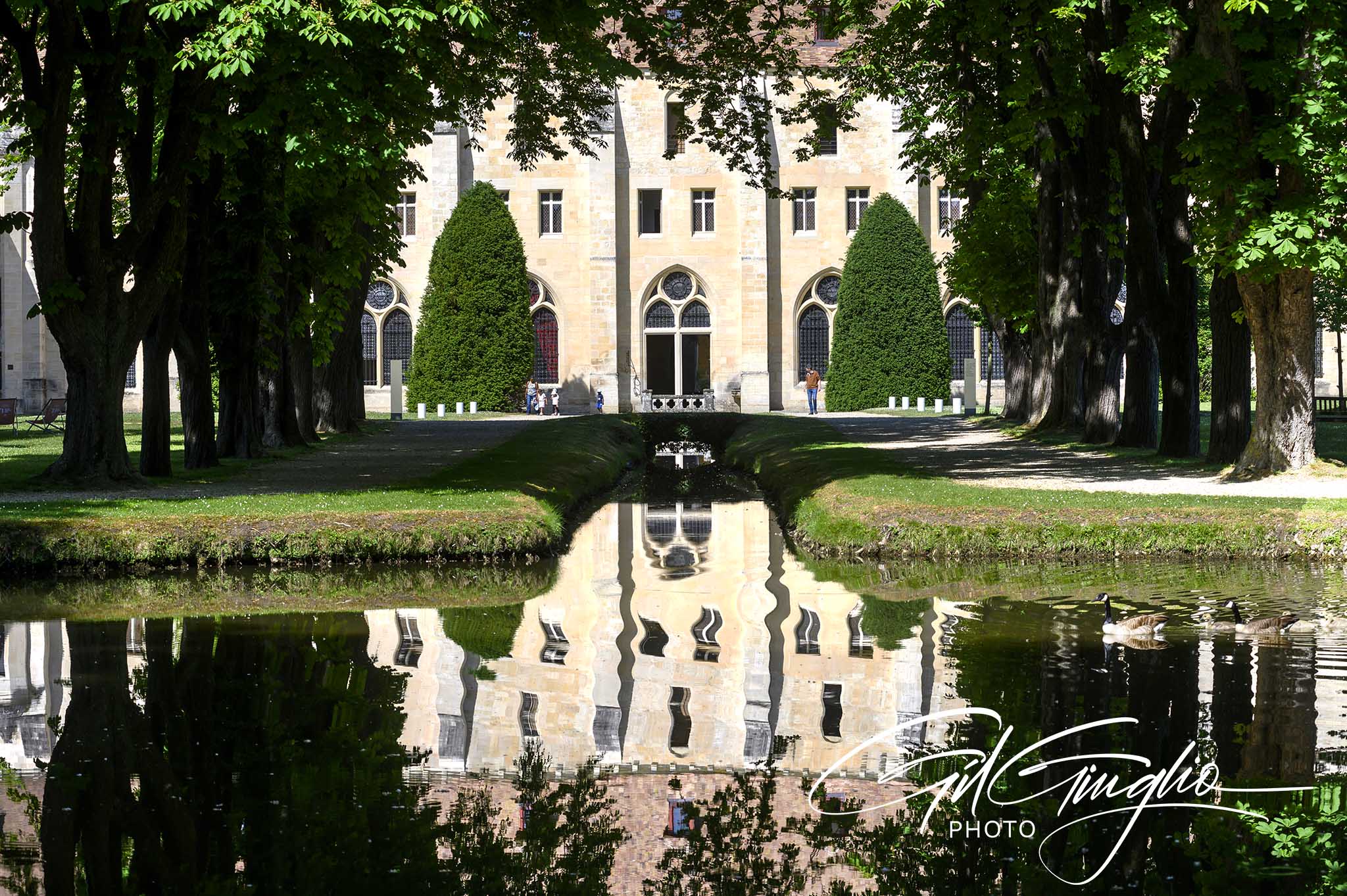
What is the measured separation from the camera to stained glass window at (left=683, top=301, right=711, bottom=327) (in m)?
51.4

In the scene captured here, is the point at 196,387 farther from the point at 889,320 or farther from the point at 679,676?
the point at 889,320

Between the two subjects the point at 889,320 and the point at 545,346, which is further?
the point at 545,346

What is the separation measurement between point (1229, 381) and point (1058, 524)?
27.0ft

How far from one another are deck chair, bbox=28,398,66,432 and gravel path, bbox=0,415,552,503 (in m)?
6.84

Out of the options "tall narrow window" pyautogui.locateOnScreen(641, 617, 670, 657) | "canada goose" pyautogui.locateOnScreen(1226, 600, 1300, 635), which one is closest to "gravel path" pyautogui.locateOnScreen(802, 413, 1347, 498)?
"canada goose" pyautogui.locateOnScreen(1226, 600, 1300, 635)

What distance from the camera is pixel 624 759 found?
6.45 metres

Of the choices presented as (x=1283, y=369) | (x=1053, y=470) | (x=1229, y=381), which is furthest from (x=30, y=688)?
(x=1229, y=381)

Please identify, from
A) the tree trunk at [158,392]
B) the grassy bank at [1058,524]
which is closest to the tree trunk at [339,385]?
the tree trunk at [158,392]

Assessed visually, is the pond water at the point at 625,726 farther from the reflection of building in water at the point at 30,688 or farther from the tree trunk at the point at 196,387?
the tree trunk at the point at 196,387

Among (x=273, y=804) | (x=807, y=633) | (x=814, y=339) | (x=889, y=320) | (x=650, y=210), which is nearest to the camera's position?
(x=273, y=804)

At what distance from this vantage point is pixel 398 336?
51906mm

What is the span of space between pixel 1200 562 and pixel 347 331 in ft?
68.7

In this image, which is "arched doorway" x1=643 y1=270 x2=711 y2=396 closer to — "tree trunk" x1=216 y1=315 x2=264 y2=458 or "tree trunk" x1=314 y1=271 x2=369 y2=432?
"tree trunk" x1=314 y1=271 x2=369 y2=432

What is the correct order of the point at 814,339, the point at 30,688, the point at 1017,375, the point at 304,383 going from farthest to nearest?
1. the point at 814,339
2. the point at 1017,375
3. the point at 304,383
4. the point at 30,688
